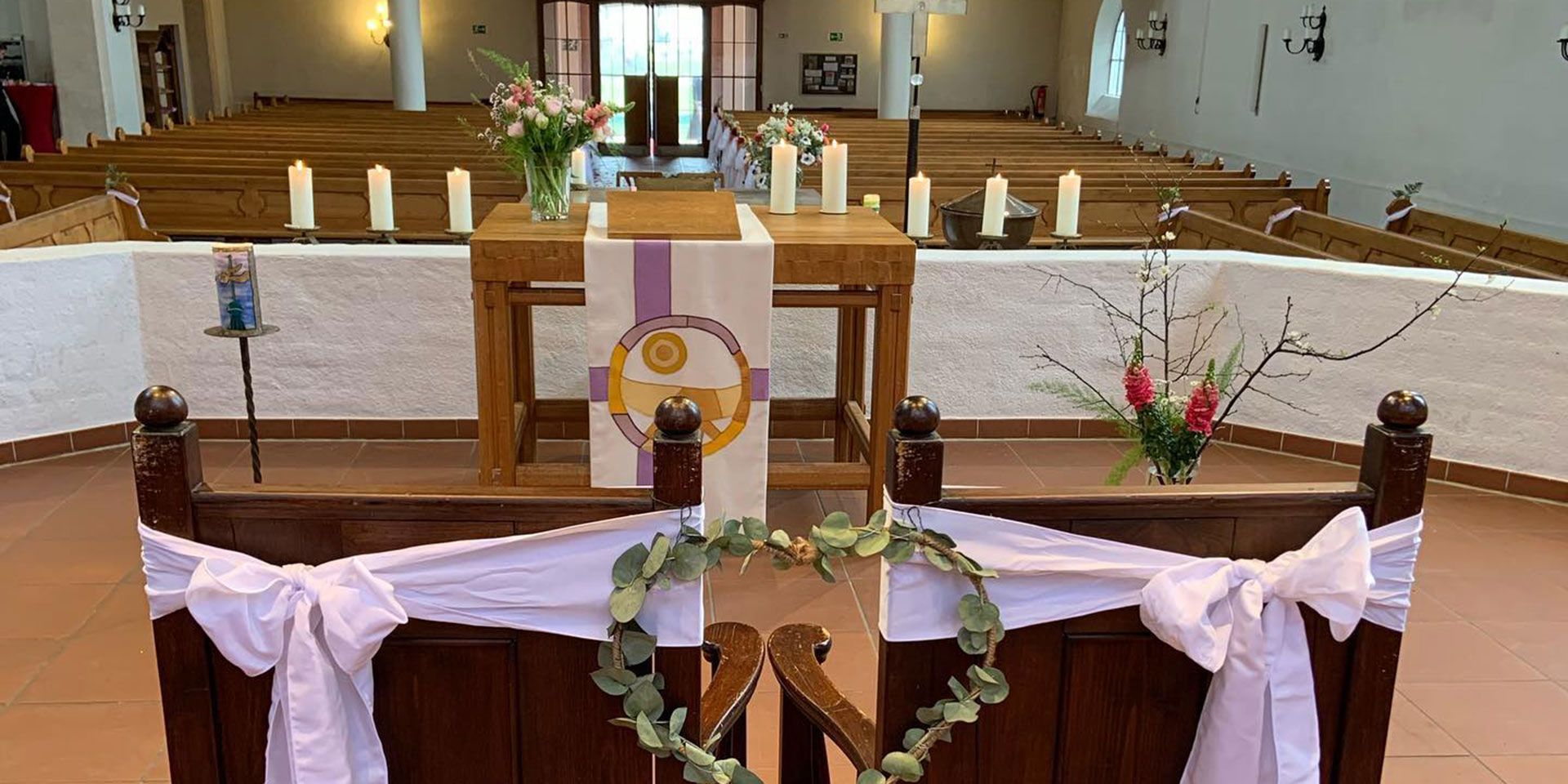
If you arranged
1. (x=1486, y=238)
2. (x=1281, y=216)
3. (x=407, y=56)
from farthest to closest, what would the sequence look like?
(x=407, y=56)
(x=1281, y=216)
(x=1486, y=238)

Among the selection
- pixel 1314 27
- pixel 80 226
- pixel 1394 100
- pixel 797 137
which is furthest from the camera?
pixel 1314 27

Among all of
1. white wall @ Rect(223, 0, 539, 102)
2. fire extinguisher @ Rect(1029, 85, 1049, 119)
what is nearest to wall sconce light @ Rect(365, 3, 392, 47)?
white wall @ Rect(223, 0, 539, 102)

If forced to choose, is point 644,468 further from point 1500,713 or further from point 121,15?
point 121,15

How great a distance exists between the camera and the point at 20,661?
277 cm

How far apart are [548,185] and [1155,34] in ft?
40.8

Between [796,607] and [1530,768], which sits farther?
[796,607]

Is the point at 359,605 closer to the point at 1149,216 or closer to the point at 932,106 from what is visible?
the point at 1149,216

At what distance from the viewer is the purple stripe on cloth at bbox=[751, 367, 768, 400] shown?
3.27 meters

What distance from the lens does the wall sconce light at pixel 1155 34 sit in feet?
46.0

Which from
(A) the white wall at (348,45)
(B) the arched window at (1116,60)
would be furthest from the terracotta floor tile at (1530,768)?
(A) the white wall at (348,45)

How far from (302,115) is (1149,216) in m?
9.22

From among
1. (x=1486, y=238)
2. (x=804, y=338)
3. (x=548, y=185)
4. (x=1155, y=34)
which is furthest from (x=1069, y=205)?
(x=1155, y=34)

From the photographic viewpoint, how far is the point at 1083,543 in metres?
1.46

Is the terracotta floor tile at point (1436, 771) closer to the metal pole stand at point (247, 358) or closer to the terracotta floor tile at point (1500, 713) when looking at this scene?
the terracotta floor tile at point (1500, 713)
